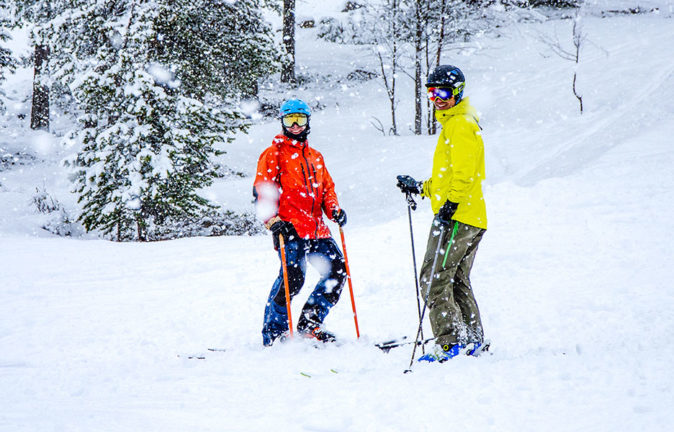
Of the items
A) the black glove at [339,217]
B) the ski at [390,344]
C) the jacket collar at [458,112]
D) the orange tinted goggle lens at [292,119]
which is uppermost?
the orange tinted goggle lens at [292,119]

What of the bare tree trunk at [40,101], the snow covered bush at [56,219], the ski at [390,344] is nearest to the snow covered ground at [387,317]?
the ski at [390,344]

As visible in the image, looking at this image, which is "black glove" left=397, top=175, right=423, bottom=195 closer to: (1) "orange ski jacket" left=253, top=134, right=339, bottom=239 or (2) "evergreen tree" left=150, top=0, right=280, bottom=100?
(1) "orange ski jacket" left=253, top=134, right=339, bottom=239

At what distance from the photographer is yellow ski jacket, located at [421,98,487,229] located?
347 cm

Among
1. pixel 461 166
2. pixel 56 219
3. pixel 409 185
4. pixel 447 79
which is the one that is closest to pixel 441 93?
pixel 447 79

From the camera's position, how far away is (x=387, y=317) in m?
5.26

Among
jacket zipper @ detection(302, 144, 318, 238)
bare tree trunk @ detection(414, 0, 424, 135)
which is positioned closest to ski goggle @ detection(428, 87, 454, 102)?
jacket zipper @ detection(302, 144, 318, 238)

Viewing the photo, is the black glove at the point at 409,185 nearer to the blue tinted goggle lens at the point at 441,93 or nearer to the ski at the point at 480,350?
the blue tinted goggle lens at the point at 441,93

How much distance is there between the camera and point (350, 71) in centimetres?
Answer: 2566

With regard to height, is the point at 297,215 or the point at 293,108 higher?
the point at 293,108

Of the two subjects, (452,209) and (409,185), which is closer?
(452,209)

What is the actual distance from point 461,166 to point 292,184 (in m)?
1.44

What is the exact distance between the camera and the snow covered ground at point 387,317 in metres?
2.71

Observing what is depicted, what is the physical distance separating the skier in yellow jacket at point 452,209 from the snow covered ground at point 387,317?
29cm

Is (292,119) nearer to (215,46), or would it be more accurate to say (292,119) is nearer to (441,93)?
(441,93)
